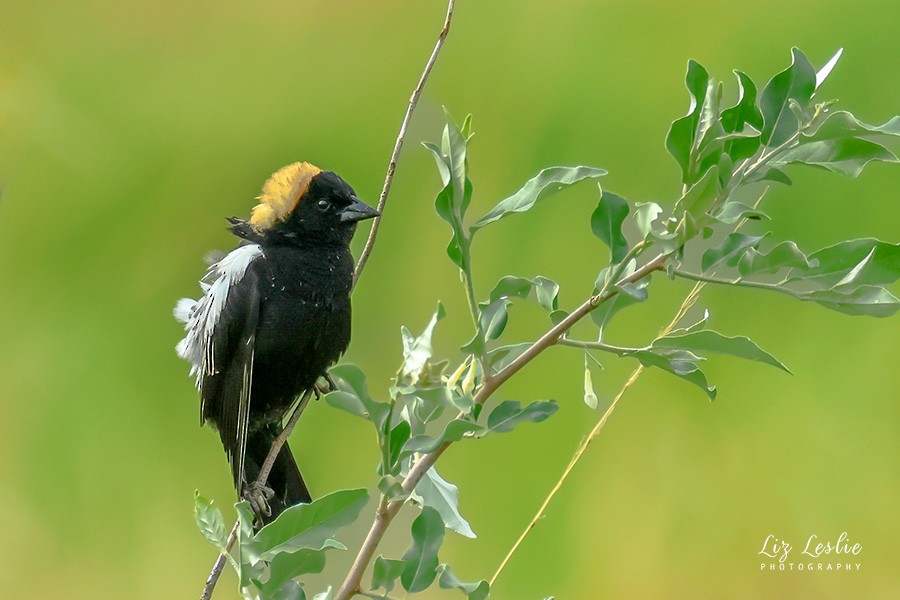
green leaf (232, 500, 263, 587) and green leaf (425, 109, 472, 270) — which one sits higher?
green leaf (425, 109, 472, 270)

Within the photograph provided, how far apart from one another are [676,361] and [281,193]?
125 cm

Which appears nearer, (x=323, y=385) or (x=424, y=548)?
(x=424, y=548)

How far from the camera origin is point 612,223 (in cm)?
77

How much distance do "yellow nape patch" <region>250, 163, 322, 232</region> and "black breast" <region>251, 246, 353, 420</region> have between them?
0.08 metres

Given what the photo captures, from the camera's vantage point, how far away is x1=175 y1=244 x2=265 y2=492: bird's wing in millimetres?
1716

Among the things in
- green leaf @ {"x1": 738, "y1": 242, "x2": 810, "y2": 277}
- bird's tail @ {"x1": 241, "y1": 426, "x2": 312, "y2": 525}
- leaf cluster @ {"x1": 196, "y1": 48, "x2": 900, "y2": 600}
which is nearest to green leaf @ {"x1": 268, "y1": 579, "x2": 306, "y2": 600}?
leaf cluster @ {"x1": 196, "y1": 48, "x2": 900, "y2": 600}

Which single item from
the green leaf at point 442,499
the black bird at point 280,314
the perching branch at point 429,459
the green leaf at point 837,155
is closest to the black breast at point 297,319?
the black bird at point 280,314

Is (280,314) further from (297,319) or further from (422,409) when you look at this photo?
(422,409)

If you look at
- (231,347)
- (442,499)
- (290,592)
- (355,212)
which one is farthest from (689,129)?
(231,347)

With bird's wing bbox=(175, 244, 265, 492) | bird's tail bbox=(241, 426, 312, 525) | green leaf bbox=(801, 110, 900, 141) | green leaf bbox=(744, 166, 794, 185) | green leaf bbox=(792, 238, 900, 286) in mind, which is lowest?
bird's tail bbox=(241, 426, 312, 525)

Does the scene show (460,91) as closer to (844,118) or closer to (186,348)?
(186,348)

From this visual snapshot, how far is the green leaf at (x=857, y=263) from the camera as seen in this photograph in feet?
2.26

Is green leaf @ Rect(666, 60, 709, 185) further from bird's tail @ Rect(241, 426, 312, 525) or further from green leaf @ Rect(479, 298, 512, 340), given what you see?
bird's tail @ Rect(241, 426, 312, 525)
